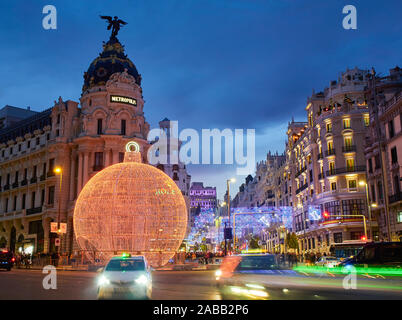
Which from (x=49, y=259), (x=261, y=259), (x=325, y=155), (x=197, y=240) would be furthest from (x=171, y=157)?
(x=261, y=259)

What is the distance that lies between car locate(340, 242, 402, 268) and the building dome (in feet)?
167

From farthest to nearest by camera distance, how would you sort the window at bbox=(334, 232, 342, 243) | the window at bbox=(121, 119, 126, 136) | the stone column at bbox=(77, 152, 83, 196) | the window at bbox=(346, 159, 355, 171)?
the window at bbox=(121, 119, 126, 136) → the stone column at bbox=(77, 152, 83, 196) → the window at bbox=(346, 159, 355, 171) → the window at bbox=(334, 232, 342, 243)

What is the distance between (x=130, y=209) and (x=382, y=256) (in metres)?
21.3

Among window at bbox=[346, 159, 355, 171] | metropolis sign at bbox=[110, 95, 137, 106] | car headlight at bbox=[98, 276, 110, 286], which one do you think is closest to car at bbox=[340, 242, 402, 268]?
car headlight at bbox=[98, 276, 110, 286]

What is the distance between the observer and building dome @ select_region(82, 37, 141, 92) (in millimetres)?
59969

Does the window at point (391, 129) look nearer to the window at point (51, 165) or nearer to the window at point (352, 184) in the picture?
the window at point (352, 184)

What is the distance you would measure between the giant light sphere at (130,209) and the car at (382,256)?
19.9 m

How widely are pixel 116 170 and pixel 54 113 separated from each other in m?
34.0

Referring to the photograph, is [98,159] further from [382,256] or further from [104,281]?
[382,256]

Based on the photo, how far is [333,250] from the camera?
145 feet

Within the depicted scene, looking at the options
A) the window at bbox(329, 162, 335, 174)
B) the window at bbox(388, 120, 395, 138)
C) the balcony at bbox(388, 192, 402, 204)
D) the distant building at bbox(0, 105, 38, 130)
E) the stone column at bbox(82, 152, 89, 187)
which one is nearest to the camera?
the balcony at bbox(388, 192, 402, 204)

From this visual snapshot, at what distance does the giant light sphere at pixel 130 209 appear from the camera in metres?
32.3

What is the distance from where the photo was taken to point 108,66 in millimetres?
60312

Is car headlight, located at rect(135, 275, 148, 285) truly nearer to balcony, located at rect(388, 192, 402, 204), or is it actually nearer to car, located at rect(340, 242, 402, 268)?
car, located at rect(340, 242, 402, 268)
